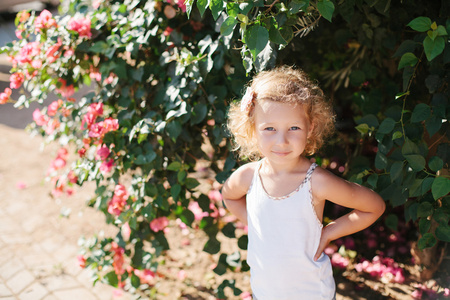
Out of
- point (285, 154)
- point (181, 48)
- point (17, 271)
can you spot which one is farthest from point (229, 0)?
point (17, 271)

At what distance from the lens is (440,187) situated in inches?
53.9

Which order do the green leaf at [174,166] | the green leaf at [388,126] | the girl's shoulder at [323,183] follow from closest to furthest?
the girl's shoulder at [323,183]
the green leaf at [388,126]
the green leaf at [174,166]

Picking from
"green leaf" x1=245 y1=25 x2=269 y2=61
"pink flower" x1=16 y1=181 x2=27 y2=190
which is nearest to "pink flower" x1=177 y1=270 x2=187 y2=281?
"green leaf" x1=245 y1=25 x2=269 y2=61

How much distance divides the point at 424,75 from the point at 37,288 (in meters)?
2.43

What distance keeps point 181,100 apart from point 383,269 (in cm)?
144

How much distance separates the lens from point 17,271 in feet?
9.59

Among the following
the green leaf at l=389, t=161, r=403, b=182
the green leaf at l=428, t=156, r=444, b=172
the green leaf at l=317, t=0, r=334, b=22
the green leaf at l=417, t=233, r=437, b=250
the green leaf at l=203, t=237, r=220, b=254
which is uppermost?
the green leaf at l=317, t=0, r=334, b=22

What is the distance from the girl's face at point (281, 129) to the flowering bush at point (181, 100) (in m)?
0.23

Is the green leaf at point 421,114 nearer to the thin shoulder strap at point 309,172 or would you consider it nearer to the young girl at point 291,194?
the young girl at point 291,194

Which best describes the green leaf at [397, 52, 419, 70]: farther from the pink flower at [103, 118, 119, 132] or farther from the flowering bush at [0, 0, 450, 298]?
the pink flower at [103, 118, 119, 132]

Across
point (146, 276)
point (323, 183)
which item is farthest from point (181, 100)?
point (146, 276)

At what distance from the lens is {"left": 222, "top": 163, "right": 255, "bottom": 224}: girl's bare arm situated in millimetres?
1586

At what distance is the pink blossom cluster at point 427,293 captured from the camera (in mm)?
2146

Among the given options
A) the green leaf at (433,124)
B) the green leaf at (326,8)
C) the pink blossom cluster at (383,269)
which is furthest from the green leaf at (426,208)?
the pink blossom cluster at (383,269)
